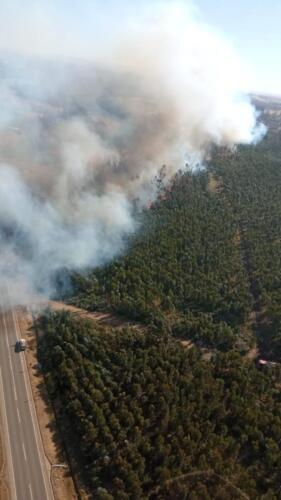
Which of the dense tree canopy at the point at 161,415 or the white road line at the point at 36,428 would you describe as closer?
the dense tree canopy at the point at 161,415

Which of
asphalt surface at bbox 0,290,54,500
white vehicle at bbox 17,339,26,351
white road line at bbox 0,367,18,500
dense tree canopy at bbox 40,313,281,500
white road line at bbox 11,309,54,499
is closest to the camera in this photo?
dense tree canopy at bbox 40,313,281,500

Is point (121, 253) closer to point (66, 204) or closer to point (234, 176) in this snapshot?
point (66, 204)

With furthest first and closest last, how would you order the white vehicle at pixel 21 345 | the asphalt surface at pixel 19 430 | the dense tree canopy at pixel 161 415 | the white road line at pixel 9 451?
the white vehicle at pixel 21 345 < the asphalt surface at pixel 19 430 < the white road line at pixel 9 451 < the dense tree canopy at pixel 161 415

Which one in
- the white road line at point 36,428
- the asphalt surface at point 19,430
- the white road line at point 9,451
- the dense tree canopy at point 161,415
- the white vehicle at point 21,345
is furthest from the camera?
the white vehicle at point 21,345

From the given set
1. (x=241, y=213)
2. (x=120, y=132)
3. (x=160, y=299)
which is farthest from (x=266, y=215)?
(x=120, y=132)

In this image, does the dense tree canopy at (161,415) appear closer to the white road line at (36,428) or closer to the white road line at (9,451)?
the white road line at (36,428)

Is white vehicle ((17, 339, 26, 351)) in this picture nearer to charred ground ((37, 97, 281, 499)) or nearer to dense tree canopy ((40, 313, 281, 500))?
charred ground ((37, 97, 281, 499))

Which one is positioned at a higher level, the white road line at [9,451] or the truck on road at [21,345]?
the truck on road at [21,345]

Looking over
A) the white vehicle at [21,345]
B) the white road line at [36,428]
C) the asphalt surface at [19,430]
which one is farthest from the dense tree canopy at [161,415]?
the asphalt surface at [19,430]

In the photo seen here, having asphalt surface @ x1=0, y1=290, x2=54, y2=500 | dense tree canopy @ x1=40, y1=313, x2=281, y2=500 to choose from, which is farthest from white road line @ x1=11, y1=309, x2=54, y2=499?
dense tree canopy @ x1=40, y1=313, x2=281, y2=500
